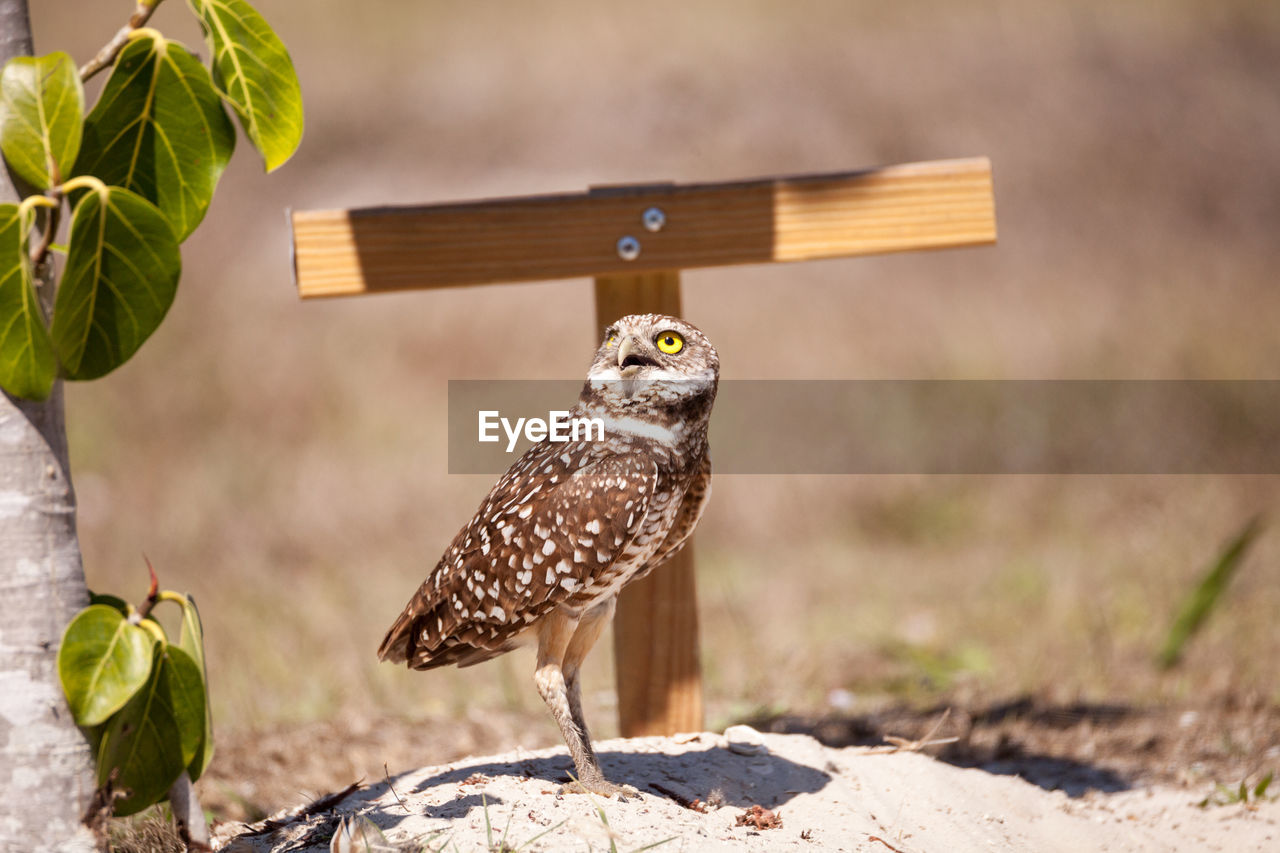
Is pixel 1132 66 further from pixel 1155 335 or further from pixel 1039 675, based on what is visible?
pixel 1039 675

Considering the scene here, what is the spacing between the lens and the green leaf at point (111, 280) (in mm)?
1704

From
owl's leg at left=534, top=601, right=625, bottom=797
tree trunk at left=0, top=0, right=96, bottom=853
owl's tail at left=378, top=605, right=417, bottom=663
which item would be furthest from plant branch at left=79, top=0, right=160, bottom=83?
owl's leg at left=534, top=601, right=625, bottom=797

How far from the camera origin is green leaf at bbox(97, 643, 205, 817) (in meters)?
1.86

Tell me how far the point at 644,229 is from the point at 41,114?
4.68 feet

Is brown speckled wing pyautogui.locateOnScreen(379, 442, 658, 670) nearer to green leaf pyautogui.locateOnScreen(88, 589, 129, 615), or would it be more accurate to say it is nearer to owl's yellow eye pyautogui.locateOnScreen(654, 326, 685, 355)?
owl's yellow eye pyautogui.locateOnScreen(654, 326, 685, 355)

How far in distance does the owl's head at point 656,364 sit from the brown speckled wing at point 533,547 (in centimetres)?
14

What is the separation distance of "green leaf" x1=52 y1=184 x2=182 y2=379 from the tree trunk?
15 cm

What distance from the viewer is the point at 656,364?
7.34 feet

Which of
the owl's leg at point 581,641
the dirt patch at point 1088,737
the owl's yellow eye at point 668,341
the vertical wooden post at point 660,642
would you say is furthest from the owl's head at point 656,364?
the dirt patch at point 1088,737

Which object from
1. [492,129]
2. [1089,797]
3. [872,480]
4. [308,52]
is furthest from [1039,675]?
[308,52]

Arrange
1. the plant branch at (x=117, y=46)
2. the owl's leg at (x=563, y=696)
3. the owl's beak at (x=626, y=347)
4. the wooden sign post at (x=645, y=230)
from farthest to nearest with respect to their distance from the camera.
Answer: the wooden sign post at (x=645, y=230) < the owl's leg at (x=563, y=696) < the owl's beak at (x=626, y=347) < the plant branch at (x=117, y=46)

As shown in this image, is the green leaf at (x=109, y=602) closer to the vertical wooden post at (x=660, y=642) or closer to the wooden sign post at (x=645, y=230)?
→ the wooden sign post at (x=645, y=230)

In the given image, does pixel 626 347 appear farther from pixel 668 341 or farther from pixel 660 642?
pixel 660 642

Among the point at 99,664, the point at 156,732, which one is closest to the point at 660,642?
the point at 156,732
